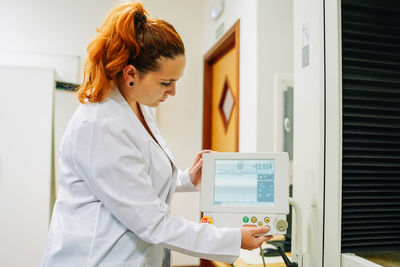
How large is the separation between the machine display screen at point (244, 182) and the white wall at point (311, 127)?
11cm

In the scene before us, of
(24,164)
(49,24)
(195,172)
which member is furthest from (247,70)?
(49,24)

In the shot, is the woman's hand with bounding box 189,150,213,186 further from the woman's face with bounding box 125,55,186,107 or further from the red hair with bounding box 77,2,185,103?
the red hair with bounding box 77,2,185,103

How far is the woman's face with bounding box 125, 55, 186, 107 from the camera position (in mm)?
889

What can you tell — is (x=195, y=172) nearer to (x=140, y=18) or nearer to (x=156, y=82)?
(x=156, y=82)

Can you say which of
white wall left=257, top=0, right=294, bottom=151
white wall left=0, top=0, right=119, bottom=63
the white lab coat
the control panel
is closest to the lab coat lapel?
the white lab coat

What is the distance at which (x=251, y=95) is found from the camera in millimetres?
1839

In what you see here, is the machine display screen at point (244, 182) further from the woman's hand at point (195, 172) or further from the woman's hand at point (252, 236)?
the woman's hand at point (195, 172)

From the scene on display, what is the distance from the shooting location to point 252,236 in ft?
2.93

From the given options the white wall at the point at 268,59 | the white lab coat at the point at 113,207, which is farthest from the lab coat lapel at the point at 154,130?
the white wall at the point at 268,59

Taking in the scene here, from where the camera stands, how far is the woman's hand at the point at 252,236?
886mm

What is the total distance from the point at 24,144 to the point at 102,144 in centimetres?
173

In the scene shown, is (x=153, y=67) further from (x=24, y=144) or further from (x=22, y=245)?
(x=22, y=245)

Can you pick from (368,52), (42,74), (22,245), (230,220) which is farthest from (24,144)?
(368,52)

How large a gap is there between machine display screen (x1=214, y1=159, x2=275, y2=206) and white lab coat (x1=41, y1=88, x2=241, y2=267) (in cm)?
10
